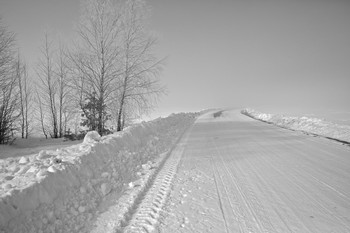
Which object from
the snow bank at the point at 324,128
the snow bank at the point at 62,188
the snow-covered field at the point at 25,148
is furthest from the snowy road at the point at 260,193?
the snow-covered field at the point at 25,148

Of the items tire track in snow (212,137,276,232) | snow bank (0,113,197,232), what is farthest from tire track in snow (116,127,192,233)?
tire track in snow (212,137,276,232)

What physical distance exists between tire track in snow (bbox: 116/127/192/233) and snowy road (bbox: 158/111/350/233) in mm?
132

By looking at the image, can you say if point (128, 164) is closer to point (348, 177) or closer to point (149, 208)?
point (149, 208)

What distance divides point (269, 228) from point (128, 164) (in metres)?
3.42

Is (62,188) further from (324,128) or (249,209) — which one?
(324,128)

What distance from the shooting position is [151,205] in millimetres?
3178

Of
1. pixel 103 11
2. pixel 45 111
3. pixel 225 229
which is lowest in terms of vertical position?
pixel 225 229

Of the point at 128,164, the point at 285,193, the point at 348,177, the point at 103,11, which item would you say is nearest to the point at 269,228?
the point at 285,193

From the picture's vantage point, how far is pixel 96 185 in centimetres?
381

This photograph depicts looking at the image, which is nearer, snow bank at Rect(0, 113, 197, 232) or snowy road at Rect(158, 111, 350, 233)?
snow bank at Rect(0, 113, 197, 232)

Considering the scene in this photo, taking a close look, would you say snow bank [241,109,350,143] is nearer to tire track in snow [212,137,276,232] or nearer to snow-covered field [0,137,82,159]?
tire track in snow [212,137,276,232]

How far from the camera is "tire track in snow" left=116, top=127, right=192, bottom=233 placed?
2.66m

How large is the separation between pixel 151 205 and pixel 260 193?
1908mm

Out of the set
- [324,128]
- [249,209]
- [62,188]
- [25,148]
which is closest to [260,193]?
[249,209]
